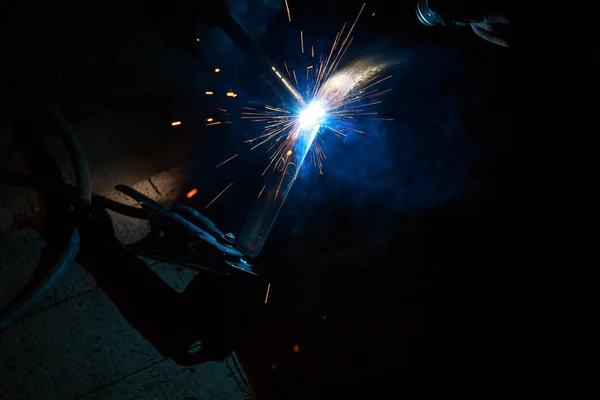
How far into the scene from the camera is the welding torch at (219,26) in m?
3.54

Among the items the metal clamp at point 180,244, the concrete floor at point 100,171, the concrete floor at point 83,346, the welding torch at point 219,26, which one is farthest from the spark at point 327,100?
the concrete floor at point 83,346

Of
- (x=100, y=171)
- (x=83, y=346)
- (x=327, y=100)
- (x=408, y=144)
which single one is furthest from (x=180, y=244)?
(x=408, y=144)

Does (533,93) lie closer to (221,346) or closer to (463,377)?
(463,377)

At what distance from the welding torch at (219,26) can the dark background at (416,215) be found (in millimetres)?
337

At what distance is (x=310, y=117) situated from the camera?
12.7 ft

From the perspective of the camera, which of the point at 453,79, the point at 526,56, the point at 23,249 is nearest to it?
the point at 23,249

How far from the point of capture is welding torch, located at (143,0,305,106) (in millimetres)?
3539

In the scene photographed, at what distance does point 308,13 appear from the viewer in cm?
412

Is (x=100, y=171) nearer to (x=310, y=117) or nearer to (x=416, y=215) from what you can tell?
(x=310, y=117)

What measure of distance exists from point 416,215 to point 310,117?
2.04 m

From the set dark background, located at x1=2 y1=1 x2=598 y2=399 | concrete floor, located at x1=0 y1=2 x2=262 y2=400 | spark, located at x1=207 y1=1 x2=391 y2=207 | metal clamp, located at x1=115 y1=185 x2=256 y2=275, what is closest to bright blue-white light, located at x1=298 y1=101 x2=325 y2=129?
spark, located at x1=207 y1=1 x2=391 y2=207

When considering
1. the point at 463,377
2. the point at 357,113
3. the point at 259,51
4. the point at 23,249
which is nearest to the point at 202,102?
the point at 259,51

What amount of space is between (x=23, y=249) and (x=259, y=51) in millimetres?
3406

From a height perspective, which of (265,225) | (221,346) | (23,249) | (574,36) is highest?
(574,36)
